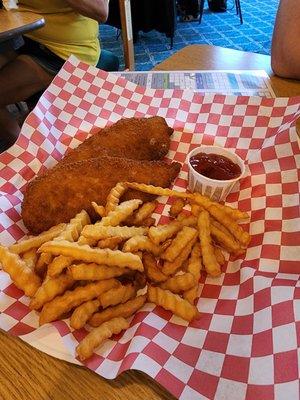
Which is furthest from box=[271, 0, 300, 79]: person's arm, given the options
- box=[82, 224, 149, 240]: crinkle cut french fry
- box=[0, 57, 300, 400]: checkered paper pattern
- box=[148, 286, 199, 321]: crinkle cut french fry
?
box=[148, 286, 199, 321]: crinkle cut french fry

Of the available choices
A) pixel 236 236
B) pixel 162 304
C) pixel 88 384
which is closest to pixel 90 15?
pixel 236 236

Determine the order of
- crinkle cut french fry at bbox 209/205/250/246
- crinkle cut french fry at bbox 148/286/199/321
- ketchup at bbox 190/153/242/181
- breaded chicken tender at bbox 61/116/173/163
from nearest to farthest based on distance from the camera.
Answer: crinkle cut french fry at bbox 148/286/199/321
crinkle cut french fry at bbox 209/205/250/246
ketchup at bbox 190/153/242/181
breaded chicken tender at bbox 61/116/173/163

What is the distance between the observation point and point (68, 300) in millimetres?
840

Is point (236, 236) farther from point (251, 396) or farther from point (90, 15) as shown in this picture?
point (90, 15)

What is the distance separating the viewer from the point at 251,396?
0.71 metres

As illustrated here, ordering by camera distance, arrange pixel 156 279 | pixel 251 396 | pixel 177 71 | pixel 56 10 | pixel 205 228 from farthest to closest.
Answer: pixel 56 10 < pixel 177 71 < pixel 205 228 < pixel 156 279 < pixel 251 396

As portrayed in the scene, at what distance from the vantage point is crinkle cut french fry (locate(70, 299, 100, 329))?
819 millimetres

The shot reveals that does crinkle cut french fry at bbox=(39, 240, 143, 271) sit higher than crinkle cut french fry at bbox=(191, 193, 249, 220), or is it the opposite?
crinkle cut french fry at bbox=(39, 240, 143, 271)

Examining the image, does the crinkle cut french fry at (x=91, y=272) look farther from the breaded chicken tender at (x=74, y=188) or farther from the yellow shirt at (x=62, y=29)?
the yellow shirt at (x=62, y=29)

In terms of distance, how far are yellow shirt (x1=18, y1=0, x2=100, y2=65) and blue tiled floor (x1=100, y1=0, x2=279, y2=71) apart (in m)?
2.02

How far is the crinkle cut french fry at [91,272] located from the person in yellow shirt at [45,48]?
6.29 feet

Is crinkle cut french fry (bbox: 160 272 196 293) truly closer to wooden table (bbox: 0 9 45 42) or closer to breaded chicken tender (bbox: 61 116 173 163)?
breaded chicken tender (bbox: 61 116 173 163)

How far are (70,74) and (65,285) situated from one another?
125 cm

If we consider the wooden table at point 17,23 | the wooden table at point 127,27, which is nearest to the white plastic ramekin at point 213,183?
the wooden table at point 17,23
